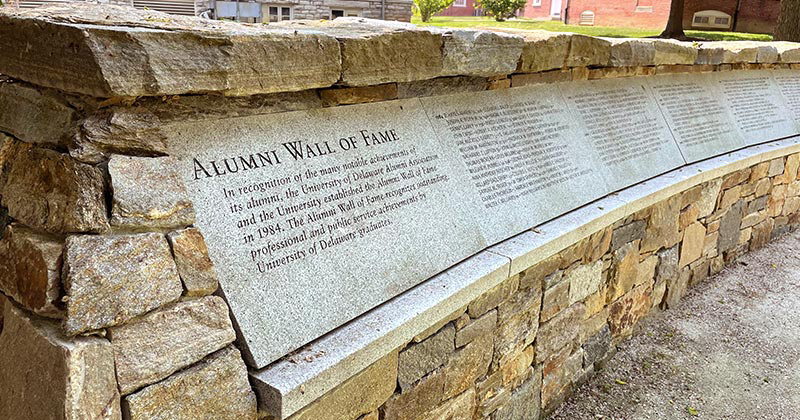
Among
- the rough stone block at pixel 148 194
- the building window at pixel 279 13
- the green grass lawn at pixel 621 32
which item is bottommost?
the rough stone block at pixel 148 194

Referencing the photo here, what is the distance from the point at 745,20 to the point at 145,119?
25.9m

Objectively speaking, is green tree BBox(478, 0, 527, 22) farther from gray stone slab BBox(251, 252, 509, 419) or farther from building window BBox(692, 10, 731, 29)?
gray stone slab BBox(251, 252, 509, 419)

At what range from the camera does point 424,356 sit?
2324 mm

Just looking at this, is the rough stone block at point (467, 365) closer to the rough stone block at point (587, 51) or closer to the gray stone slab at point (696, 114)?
the rough stone block at point (587, 51)

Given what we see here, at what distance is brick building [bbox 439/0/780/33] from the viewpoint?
73.6ft

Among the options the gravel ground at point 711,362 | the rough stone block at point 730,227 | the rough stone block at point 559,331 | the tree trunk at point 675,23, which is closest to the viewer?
the rough stone block at point 559,331

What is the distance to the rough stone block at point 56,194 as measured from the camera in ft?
5.11

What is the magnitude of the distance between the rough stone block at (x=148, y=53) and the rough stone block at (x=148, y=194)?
0.19 metres

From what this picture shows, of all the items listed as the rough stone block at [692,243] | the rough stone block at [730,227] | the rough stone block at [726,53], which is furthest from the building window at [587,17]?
the rough stone block at [692,243]

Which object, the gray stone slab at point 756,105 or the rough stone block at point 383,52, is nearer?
the rough stone block at point 383,52

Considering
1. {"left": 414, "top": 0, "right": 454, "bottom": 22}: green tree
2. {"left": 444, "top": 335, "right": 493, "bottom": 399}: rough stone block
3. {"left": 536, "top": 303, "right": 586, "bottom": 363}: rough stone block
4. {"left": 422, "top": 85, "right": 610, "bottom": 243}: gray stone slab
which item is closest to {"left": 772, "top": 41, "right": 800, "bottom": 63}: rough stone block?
{"left": 422, "top": 85, "right": 610, "bottom": 243}: gray stone slab

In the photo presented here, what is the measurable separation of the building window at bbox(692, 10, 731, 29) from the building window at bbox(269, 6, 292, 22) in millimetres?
17247

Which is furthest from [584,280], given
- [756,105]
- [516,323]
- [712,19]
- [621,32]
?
[712,19]

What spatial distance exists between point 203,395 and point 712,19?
2611cm
